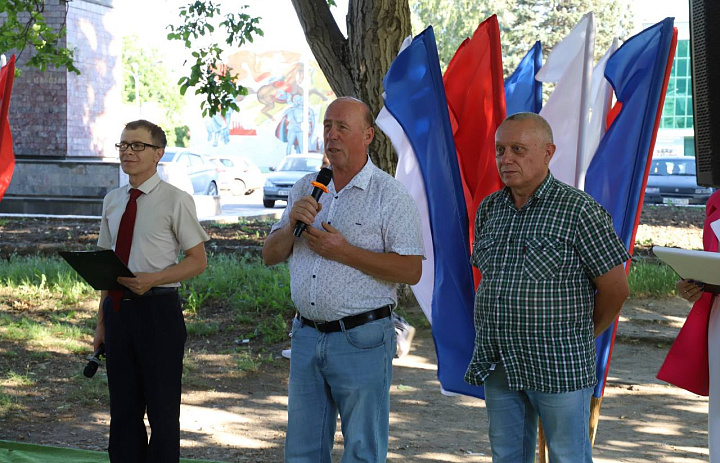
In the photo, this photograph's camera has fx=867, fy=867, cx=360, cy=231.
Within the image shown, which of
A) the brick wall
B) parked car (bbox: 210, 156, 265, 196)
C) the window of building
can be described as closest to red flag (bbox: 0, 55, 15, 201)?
the brick wall

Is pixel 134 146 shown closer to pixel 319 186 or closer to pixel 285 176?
pixel 319 186

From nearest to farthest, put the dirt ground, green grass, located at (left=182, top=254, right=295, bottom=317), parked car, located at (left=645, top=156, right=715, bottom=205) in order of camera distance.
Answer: the dirt ground → green grass, located at (left=182, top=254, right=295, bottom=317) → parked car, located at (left=645, top=156, right=715, bottom=205)

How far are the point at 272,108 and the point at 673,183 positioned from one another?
57.9 metres

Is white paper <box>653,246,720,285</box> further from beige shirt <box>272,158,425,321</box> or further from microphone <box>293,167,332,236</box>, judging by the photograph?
microphone <box>293,167,332,236</box>

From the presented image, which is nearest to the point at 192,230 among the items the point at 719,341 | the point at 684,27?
the point at 719,341

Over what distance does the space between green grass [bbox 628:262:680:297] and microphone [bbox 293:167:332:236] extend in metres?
7.84

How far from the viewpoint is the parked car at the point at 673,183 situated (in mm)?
27422

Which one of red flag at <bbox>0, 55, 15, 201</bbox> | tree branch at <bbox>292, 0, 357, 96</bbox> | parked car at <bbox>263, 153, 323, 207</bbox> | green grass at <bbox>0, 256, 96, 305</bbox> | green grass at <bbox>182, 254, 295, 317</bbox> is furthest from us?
parked car at <bbox>263, 153, 323, 207</bbox>

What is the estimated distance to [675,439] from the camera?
5934mm

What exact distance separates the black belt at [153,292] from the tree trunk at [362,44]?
481 cm

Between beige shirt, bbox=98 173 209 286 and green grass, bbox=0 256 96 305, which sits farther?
green grass, bbox=0 256 96 305

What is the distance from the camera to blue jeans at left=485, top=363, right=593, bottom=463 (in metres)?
3.36

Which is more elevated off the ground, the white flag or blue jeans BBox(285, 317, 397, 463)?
the white flag

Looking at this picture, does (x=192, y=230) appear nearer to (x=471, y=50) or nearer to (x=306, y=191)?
(x=306, y=191)
